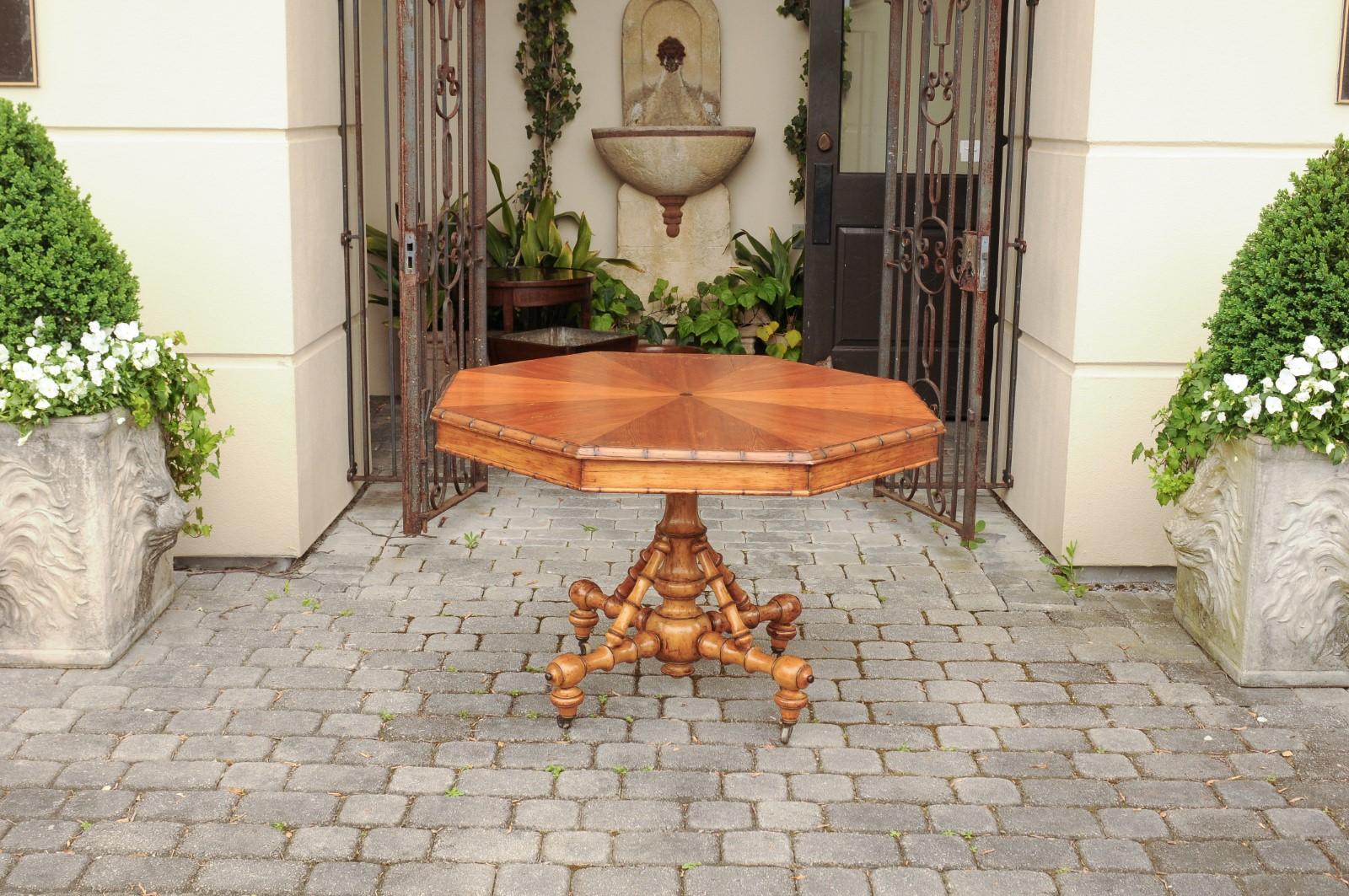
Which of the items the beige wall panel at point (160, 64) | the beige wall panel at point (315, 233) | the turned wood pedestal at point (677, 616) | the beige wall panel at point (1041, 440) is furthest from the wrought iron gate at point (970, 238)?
the beige wall panel at point (160, 64)

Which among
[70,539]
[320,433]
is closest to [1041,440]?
[320,433]

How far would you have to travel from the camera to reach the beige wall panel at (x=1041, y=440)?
4.85m

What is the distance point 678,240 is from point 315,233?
3.71 metres

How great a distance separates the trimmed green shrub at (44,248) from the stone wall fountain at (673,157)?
4.38 m

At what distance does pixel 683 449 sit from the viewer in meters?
3.19

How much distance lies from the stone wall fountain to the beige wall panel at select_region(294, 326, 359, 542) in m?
3.07

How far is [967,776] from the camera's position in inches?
132

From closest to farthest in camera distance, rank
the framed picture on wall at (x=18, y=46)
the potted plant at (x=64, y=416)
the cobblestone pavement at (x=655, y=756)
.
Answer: the cobblestone pavement at (x=655, y=756) → the potted plant at (x=64, y=416) → the framed picture on wall at (x=18, y=46)

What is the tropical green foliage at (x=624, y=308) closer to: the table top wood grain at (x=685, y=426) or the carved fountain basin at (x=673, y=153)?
the carved fountain basin at (x=673, y=153)

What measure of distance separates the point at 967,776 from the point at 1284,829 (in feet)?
2.27

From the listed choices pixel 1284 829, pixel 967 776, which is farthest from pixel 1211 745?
pixel 967 776

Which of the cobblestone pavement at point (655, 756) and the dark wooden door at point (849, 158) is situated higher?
the dark wooden door at point (849, 158)

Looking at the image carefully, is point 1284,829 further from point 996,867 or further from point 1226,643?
point 1226,643

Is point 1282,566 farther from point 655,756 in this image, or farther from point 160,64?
point 160,64
